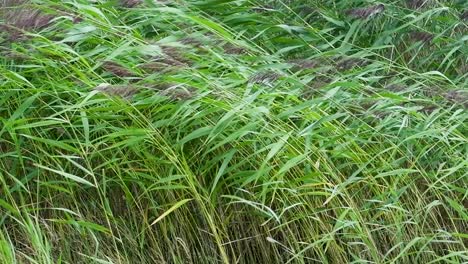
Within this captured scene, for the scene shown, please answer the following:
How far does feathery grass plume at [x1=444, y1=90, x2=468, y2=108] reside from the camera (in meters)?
3.88

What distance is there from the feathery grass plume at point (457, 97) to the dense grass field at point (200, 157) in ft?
0.07

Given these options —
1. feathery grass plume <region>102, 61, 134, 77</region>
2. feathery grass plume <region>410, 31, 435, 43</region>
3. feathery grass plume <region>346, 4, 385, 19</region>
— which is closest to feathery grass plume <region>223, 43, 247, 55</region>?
feathery grass plume <region>102, 61, 134, 77</region>

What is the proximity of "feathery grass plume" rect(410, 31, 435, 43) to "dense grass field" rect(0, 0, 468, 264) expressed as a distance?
0.55 meters

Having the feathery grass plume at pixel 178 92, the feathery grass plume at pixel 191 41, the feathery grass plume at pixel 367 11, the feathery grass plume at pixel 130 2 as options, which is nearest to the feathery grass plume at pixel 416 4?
the feathery grass plume at pixel 367 11

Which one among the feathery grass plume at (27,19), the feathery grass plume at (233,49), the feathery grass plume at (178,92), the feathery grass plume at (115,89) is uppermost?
the feathery grass plume at (27,19)

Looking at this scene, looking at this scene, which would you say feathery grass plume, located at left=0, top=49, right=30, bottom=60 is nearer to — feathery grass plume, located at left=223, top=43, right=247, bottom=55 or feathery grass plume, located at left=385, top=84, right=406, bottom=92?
feathery grass plume, located at left=223, top=43, right=247, bottom=55

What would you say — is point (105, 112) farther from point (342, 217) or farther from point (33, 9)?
point (342, 217)

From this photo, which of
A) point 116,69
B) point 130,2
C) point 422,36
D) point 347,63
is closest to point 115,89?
point 116,69

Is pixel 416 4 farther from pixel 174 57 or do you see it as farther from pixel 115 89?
pixel 115 89

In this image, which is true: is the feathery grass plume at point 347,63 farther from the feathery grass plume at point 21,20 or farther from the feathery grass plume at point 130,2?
the feathery grass plume at point 21,20

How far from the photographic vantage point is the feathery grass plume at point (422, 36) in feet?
14.3

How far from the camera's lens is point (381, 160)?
364 centimetres

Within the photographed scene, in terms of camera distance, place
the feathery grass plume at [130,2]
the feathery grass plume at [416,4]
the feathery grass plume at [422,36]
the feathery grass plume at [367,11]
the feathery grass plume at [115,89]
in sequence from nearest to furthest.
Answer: the feathery grass plume at [115,89], the feathery grass plume at [130,2], the feathery grass plume at [367,11], the feathery grass plume at [422,36], the feathery grass plume at [416,4]

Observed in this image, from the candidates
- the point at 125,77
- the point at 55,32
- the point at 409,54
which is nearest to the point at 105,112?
the point at 125,77
